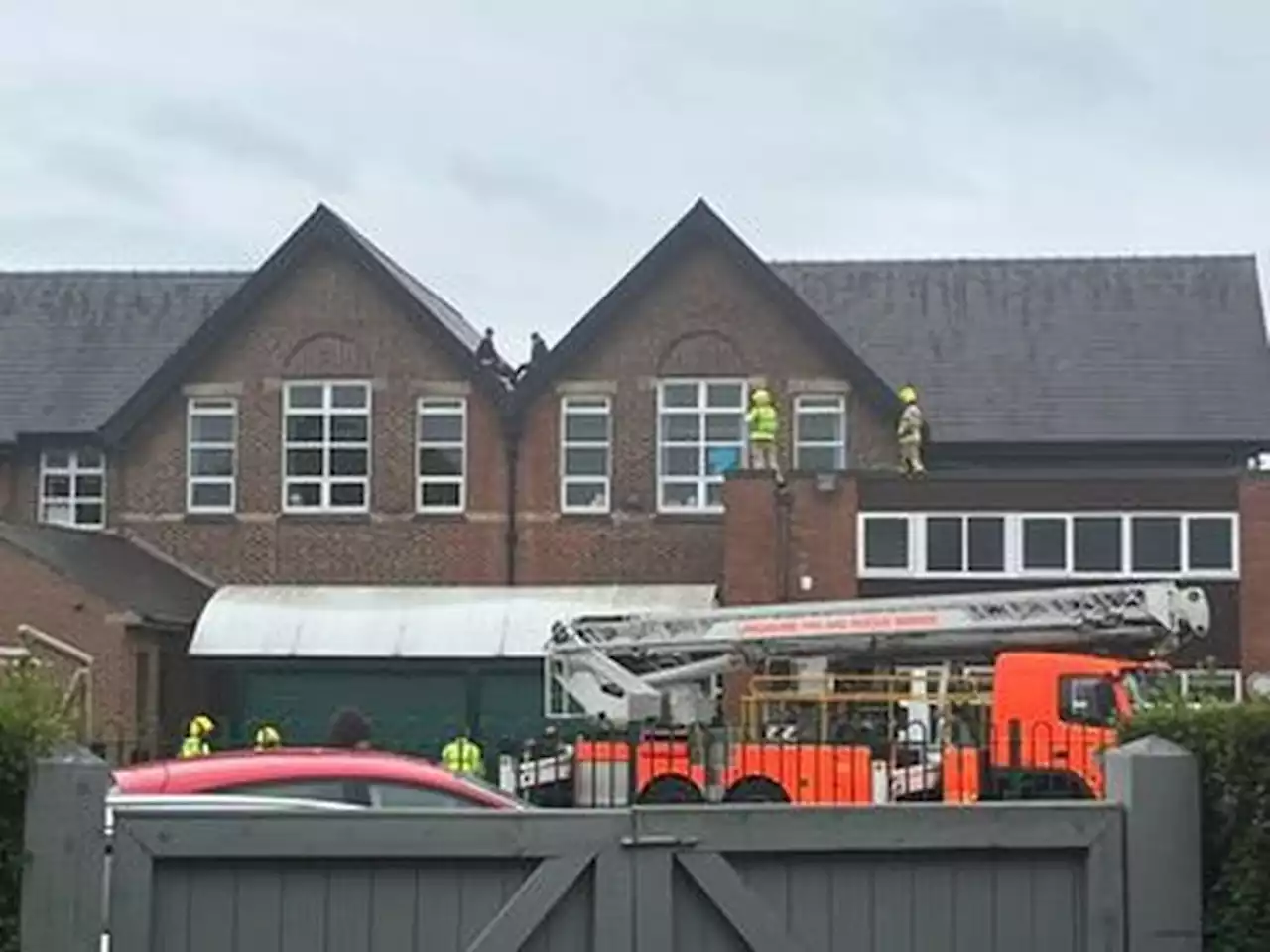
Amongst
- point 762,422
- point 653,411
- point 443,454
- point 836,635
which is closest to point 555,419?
point 653,411

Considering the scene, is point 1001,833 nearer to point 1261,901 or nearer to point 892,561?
point 1261,901

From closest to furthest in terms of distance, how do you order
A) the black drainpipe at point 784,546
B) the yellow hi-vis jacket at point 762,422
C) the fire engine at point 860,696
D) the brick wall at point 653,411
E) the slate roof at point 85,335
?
the fire engine at point 860,696, the yellow hi-vis jacket at point 762,422, the black drainpipe at point 784,546, the brick wall at point 653,411, the slate roof at point 85,335

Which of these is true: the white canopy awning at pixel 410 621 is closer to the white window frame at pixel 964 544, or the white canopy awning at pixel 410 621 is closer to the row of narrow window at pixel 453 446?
the row of narrow window at pixel 453 446

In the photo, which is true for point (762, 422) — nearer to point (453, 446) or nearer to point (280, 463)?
point (453, 446)

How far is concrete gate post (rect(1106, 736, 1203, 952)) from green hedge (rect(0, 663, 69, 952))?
3.04 metres

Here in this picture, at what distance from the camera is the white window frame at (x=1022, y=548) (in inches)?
1382

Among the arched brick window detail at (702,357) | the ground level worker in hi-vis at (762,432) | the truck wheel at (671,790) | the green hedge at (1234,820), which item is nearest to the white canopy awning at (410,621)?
the ground level worker in hi-vis at (762,432)

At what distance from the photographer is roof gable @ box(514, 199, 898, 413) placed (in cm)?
3894

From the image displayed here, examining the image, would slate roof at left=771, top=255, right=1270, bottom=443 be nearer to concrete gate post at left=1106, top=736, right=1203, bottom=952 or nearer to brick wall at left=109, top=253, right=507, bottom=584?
brick wall at left=109, top=253, right=507, bottom=584

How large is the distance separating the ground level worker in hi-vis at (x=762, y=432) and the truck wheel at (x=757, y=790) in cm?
1308

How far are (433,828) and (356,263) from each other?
34431 millimetres

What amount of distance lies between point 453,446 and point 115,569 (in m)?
6.20

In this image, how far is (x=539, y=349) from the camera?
1610 inches

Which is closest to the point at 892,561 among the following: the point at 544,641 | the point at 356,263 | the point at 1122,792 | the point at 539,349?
the point at 544,641
